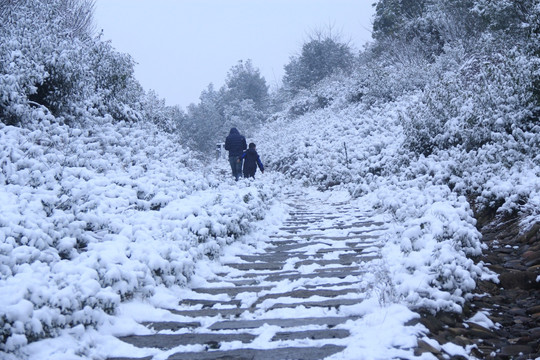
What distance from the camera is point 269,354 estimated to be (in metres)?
3.29

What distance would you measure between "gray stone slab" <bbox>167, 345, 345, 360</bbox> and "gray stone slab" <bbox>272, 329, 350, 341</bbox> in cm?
19

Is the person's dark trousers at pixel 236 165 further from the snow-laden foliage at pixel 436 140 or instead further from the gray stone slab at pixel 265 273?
the gray stone slab at pixel 265 273

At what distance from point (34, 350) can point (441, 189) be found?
6.60 metres

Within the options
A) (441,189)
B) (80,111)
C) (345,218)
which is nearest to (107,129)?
(80,111)

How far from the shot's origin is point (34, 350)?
3.23 m

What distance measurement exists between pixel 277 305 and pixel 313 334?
82 cm

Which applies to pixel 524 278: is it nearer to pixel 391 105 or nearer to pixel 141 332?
pixel 141 332

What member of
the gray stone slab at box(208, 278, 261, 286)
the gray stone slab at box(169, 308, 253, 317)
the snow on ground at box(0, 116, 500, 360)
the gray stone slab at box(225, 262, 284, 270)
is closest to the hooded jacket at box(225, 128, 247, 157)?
the snow on ground at box(0, 116, 500, 360)

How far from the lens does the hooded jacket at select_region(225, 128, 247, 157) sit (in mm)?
13574

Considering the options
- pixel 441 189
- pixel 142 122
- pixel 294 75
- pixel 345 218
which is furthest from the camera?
pixel 294 75

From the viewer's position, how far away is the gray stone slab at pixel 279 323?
150 inches

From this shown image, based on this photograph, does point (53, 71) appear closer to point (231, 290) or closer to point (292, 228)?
point (292, 228)

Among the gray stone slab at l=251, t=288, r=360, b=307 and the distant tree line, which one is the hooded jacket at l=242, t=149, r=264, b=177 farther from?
the gray stone slab at l=251, t=288, r=360, b=307

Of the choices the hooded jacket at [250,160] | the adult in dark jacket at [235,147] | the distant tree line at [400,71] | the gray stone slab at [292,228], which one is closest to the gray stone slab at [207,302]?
the gray stone slab at [292,228]
